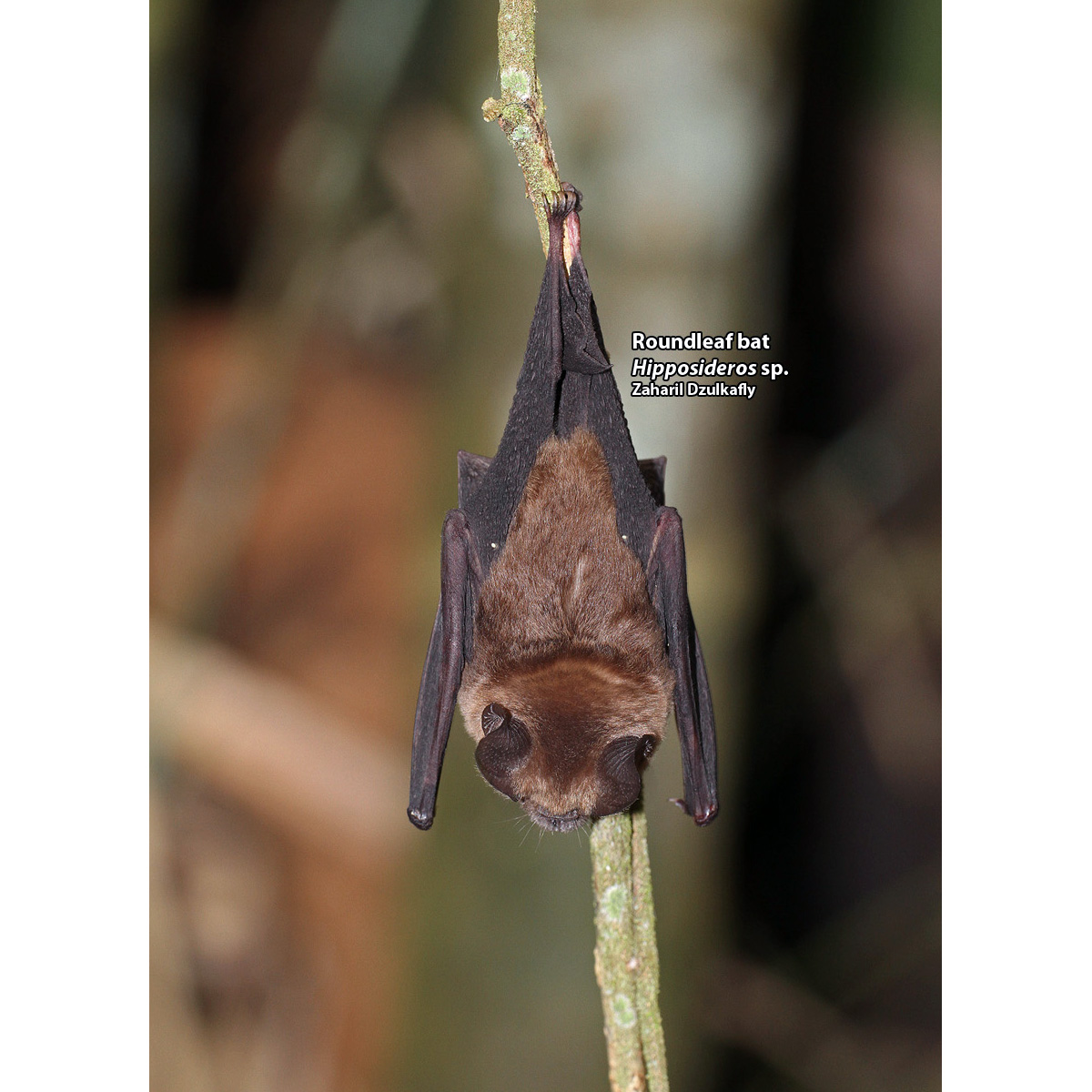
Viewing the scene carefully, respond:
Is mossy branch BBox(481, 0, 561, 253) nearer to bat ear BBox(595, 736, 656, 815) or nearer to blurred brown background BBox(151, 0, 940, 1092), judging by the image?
bat ear BBox(595, 736, 656, 815)

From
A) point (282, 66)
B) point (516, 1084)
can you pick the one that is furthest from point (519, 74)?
point (516, 1084)

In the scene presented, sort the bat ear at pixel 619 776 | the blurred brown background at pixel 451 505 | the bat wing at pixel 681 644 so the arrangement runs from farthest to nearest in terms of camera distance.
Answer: the blurred brown background at pixel 451 505, the bat wing at pixel 681 644, the bat ear at pixel 619 776

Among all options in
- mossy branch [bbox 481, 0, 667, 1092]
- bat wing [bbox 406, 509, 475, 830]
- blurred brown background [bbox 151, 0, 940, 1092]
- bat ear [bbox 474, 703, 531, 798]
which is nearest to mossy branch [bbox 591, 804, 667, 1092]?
mossy branch [bbox 481, 0, 667, 1092]

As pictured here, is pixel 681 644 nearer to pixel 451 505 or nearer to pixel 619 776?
pixel 619 776


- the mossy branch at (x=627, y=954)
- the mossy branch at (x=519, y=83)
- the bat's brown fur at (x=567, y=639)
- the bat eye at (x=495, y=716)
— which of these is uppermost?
the mossy branch at (x=519, y=83)

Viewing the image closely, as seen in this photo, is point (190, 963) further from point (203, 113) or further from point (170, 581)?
point (203, 113)

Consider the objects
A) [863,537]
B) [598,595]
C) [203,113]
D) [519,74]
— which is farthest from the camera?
[863,537]

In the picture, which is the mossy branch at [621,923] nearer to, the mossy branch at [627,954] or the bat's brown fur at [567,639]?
the mossy branch at [627,954]

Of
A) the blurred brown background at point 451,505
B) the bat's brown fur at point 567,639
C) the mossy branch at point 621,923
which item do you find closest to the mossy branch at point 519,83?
the mossy branch at point 621,923
